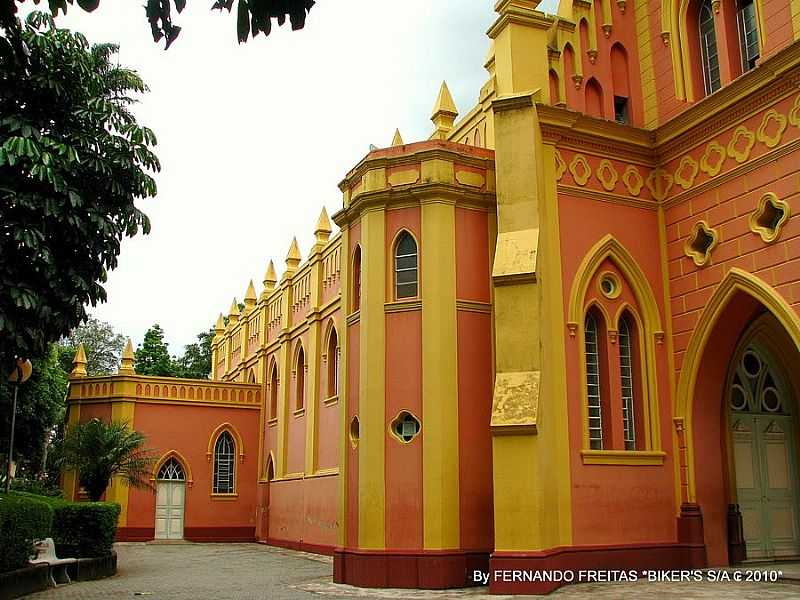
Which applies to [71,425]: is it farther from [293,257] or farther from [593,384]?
[593,384]

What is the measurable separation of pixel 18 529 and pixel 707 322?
36.2 ft

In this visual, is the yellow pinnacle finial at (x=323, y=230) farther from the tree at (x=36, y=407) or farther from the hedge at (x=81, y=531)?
the hedge at (x=81, y=531)

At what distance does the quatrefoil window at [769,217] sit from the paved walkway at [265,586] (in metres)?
4.95

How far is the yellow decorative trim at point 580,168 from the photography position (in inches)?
563

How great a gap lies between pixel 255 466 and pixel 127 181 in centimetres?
1757

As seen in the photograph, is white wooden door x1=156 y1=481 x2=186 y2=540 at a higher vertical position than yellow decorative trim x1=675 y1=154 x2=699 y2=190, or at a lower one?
lower

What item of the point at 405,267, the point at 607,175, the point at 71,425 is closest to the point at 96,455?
the point at 71,425

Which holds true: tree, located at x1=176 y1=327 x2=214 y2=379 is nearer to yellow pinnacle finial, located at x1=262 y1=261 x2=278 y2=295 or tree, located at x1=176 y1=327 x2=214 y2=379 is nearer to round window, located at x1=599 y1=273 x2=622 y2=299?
yellow pinnacle finial, located at x1=262 y1=261 x2=278 y2=295

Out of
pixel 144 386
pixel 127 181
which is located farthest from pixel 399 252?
pixel 144 386

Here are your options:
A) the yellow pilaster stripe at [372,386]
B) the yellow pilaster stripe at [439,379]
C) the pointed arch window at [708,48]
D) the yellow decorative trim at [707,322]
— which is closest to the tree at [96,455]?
the yellow pilaster stripe at [372,386]

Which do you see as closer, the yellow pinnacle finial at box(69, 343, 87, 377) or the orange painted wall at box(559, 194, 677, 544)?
the orange painted wall at box(559, 194, 677, 544)

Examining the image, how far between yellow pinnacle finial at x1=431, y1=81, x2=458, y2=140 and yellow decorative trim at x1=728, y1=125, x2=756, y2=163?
684 centimetres

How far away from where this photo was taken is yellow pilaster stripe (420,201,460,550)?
13203 millimetres

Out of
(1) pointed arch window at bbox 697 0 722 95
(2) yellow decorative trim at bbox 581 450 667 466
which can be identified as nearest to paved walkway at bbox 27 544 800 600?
(2) yellow decorative trim at bbox 581 450 667 466
